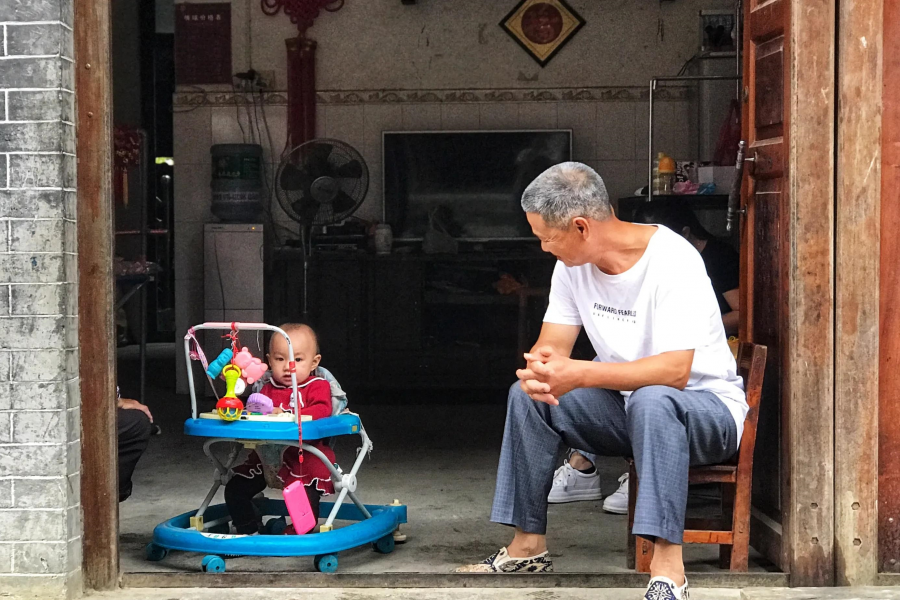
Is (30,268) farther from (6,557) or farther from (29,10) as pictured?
(6,557)

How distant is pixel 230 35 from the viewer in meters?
8.24

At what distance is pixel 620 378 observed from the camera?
308 cm

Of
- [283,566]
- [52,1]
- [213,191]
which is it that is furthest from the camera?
[213,191]

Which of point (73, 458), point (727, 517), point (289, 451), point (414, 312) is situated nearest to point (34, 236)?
point (73, 458)

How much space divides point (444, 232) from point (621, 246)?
16.2ft

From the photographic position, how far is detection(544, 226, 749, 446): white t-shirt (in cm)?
314

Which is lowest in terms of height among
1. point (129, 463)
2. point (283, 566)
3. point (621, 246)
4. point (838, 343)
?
point (283, 566)

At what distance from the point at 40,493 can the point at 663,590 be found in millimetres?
1777

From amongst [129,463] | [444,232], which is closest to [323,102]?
[444,232]

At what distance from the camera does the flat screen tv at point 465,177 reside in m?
8.26

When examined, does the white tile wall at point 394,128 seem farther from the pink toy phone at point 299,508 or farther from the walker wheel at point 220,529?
the pink toy phone at point 299,508

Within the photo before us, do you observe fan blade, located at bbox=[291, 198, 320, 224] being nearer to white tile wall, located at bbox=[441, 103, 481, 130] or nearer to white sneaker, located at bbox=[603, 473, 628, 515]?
white tile wall, located at bbox=[441, 103, 481, 130]

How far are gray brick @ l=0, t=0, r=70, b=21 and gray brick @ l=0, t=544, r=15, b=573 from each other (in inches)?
59.4

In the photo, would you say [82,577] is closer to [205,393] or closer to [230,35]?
[205,393]
